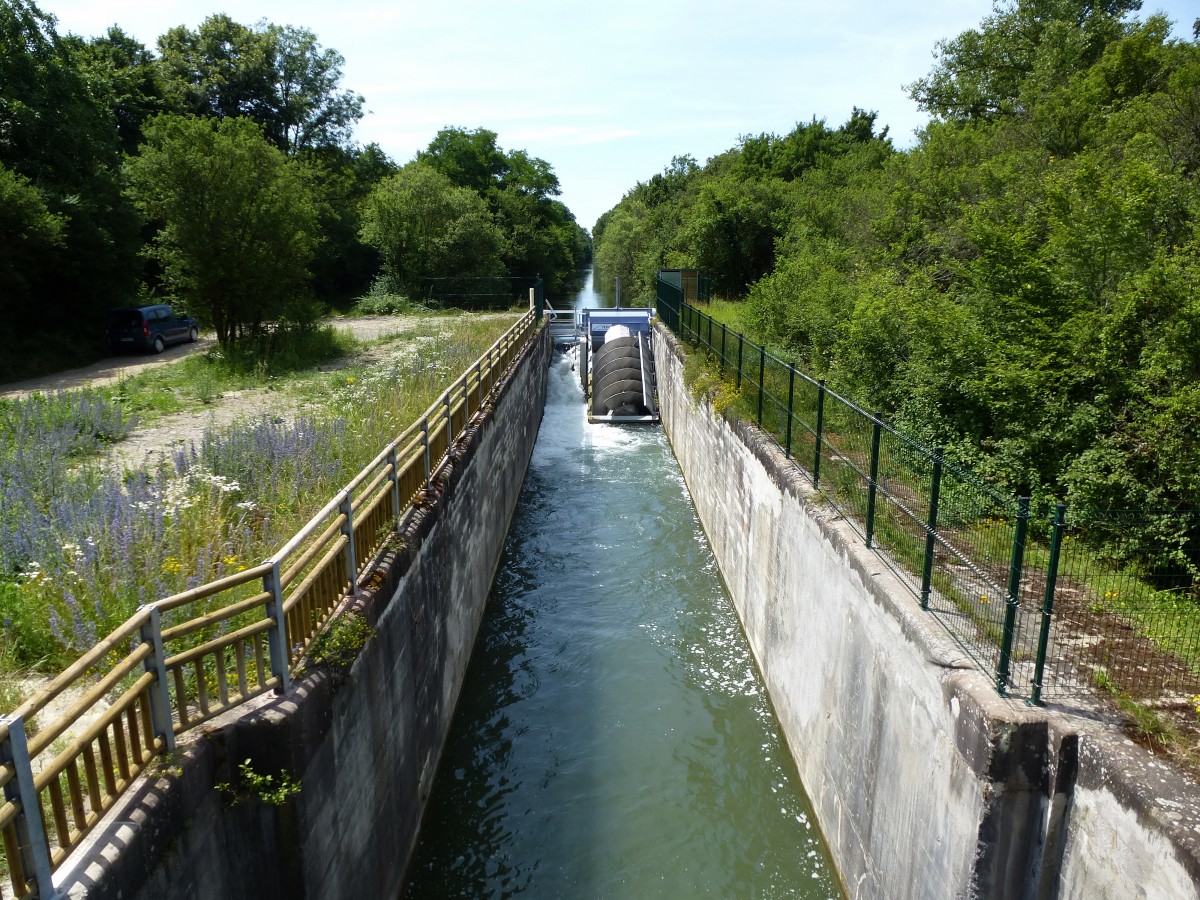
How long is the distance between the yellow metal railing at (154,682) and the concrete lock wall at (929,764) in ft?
13.7

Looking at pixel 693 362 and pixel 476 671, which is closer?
pixel 476 671

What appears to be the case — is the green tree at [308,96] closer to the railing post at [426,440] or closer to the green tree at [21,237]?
the green tree at [21,237]

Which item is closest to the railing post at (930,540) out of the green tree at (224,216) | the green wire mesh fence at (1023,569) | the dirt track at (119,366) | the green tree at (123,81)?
the green wire mesh fence at (1023,569)

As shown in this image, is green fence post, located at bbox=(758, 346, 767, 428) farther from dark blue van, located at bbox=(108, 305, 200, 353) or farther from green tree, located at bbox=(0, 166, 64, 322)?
green tree, located at bbox=(0, 166, 64, 322)

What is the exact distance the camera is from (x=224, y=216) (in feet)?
63.4

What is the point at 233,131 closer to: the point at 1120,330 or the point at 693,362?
the point at 693,362

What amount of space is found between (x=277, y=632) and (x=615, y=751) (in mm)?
4865

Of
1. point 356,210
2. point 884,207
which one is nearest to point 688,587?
point 884,207

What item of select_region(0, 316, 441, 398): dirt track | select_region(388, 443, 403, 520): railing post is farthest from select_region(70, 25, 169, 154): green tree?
select_region(388, 443, 403, 520): railing post

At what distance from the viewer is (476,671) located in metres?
10.5

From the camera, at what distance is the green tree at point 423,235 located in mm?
38344

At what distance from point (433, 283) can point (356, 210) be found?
10303mm

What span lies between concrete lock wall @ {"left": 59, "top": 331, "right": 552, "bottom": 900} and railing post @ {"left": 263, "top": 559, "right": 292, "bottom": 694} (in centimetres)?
14

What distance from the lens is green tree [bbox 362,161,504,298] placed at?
126 ft
